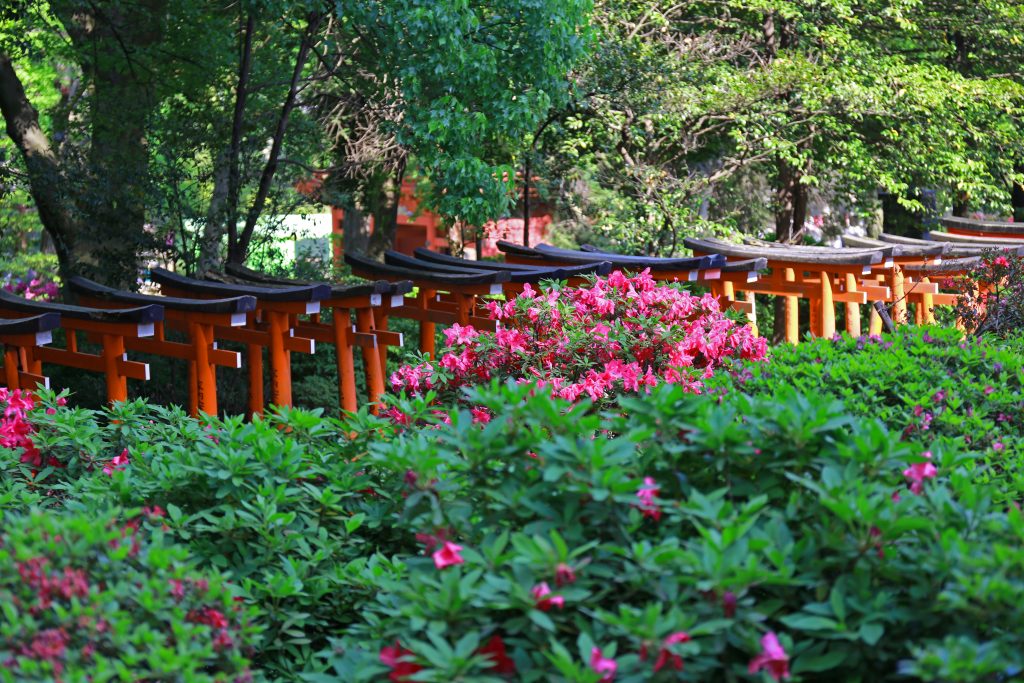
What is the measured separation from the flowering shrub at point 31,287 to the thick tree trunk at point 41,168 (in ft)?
10.3

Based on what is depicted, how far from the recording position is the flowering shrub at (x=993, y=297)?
7.60 meters

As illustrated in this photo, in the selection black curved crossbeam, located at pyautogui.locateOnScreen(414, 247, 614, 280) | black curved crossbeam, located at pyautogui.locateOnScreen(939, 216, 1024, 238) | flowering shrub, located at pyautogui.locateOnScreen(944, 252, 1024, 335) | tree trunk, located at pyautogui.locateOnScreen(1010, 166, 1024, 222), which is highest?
tree trunk, located at pyautogui.locateOnScreen(1010, 166, 1024, 222)

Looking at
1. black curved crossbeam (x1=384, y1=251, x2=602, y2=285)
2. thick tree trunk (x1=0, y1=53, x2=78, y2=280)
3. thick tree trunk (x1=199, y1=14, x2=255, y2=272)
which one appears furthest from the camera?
thick tree trunk (x1=199, y1=14, x2=255, y2=272)

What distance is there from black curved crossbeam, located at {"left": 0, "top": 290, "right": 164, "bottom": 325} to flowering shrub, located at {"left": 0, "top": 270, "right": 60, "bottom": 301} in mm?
6902

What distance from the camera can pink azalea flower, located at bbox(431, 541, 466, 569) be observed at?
2.52m

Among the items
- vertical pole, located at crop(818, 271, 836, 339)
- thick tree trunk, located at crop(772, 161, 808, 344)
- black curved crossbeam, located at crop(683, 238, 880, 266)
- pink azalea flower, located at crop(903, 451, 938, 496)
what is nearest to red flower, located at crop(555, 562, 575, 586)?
pink azalea flower, located at crop(903, 451, 938, 496)

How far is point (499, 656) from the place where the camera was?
238 cm

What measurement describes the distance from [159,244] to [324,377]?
234cm

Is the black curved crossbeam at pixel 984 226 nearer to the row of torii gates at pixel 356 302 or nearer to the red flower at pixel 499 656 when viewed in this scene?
the row of torii gates at pixel 356 302

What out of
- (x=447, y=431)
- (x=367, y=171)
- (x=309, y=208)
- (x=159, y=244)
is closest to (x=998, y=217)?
(x=367, y=171)

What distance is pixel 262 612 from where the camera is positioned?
284 cm

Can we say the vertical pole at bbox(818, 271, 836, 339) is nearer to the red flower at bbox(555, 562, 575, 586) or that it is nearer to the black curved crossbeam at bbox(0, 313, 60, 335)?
the black curved crossbeam at bbox(0, 313, 60, 335)

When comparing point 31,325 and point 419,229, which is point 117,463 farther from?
point 419,229

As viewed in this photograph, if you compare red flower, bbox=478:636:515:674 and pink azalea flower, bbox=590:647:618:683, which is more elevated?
pink azalea flower, bbox=590:647:618:683
